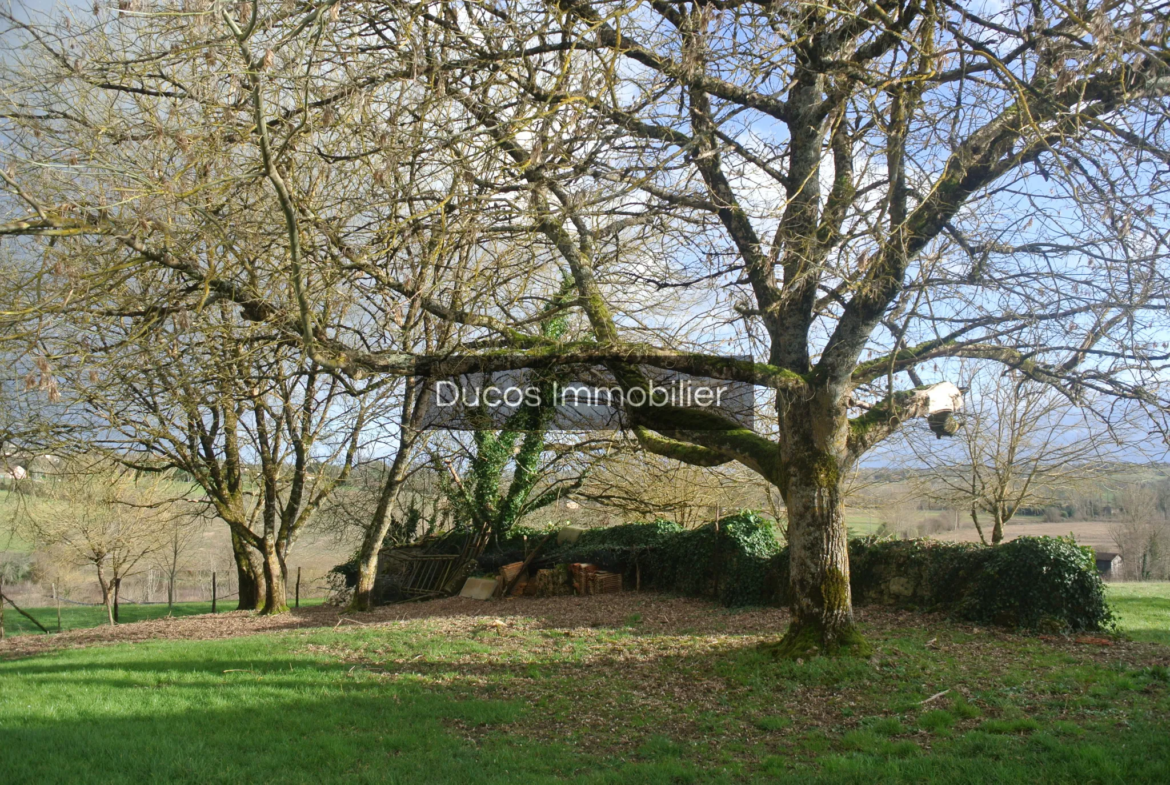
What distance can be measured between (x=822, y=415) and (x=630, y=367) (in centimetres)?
208

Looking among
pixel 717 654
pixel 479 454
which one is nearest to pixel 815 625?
pixel 717 654

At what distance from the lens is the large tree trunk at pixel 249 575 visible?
16.0m

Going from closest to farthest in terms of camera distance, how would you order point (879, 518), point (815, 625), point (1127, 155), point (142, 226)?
point (142, 226) < point (1127, 155) < point (815, 625) < point (879, 518)

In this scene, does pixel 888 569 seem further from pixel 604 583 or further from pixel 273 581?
pixel 273 581

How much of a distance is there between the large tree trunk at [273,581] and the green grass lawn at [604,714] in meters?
6.20

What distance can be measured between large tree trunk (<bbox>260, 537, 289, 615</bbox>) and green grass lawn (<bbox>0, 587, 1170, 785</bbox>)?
620cm

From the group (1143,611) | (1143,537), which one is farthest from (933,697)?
(1143,537)

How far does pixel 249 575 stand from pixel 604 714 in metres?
13.5

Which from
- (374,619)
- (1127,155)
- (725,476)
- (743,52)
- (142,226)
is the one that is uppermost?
(743,52)

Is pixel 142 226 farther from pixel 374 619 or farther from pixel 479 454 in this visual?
pixel 479 454

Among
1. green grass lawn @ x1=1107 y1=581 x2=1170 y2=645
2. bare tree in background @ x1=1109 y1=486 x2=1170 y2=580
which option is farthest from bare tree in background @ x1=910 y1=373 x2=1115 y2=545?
bare tree in background @ x1=1109 y1=486 x2=1170 y2=580

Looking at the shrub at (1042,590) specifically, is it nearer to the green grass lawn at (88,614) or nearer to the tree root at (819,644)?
the tree root at (819,644)

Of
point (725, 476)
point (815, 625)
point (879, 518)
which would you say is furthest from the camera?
point (879, 518)

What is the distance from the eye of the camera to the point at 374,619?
12.7m
